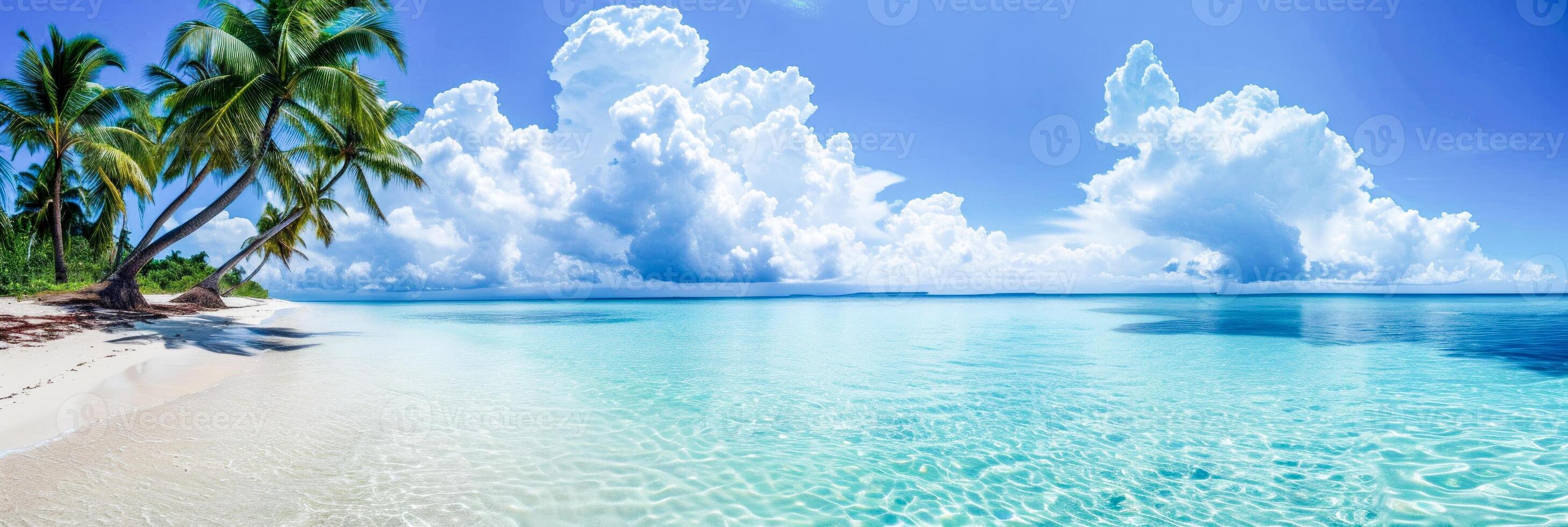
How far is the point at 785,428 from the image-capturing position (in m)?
6.62

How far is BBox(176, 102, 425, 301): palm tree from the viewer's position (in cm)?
1973

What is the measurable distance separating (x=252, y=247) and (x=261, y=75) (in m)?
10.7

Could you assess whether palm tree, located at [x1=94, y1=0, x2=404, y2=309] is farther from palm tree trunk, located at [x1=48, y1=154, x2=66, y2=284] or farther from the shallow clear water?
the shallow clear water

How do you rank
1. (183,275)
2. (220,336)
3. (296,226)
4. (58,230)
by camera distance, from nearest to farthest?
(220,336), (58,230), (296,226), (183,275)

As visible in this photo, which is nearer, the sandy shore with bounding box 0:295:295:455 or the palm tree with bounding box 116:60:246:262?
the sandy shore with bounding box 0:295:295:455

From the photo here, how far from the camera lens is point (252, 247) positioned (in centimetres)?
2225

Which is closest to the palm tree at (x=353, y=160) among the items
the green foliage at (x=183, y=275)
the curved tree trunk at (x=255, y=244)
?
the curved tree trunk at (x=255, y=244)

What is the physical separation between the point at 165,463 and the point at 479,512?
2.78m

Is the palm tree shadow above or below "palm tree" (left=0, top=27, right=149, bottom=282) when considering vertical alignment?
below

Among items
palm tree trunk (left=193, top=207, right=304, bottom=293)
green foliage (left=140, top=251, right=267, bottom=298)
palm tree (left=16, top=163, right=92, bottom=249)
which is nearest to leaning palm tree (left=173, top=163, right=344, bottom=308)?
palm tree trunk (left=193, top=207, right=304, bottom=293)

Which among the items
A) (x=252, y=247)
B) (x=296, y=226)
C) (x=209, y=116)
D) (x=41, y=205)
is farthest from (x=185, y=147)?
(x=41, y=205)

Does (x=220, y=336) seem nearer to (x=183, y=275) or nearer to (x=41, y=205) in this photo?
(x=41, y=205)

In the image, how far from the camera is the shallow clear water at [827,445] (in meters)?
4.19

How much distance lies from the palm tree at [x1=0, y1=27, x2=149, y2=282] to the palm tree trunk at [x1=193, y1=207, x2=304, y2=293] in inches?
137
